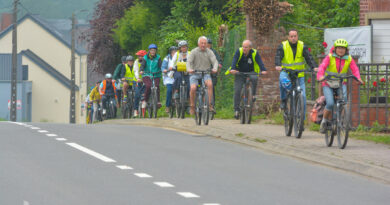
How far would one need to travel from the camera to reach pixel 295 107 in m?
15.8

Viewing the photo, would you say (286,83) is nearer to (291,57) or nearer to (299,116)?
(291,57)

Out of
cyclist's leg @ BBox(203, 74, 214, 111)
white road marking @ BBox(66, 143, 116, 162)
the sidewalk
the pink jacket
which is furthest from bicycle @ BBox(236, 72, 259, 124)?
white road marking @ BBox(66, 143, 116, 162)

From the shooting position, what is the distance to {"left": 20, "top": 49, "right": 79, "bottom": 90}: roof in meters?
83.0

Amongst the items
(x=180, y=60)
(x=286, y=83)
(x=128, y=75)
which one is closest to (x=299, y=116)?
(x=286, y=83)

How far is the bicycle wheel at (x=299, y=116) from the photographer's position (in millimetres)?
15454

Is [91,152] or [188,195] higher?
[91,152]

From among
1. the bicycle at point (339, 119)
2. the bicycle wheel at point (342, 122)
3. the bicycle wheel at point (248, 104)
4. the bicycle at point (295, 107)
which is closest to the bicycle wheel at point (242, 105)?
the bicycle wheel at point (248, 104)

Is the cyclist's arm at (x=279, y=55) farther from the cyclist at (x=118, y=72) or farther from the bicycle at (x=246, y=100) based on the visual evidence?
the cyclist at (x=118, y=72)

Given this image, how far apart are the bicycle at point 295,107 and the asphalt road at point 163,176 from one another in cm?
106

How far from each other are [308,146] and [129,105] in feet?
43.8

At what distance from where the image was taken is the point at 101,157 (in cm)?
1323

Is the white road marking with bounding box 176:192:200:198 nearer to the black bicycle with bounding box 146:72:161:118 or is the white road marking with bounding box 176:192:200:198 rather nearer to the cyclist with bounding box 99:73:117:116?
the black bicycle with bounding box 146:72:161:118

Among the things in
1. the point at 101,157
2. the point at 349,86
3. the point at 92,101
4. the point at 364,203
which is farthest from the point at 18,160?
the point at 92,101

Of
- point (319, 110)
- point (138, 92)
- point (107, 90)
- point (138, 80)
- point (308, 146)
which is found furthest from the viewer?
point (107, 90)
